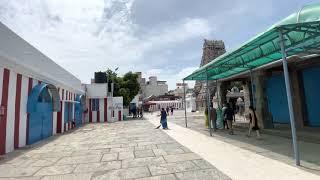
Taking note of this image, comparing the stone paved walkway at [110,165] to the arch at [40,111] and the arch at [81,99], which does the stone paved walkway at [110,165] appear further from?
the arch at [81,99]

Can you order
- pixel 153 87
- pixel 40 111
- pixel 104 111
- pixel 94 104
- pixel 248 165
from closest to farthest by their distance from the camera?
pixel 248 165 < pixel 40 111 < pixel 94 104 < pixel 104 111 < pixel 153 87

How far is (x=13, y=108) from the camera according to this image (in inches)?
382

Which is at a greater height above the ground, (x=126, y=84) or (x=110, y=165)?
(x=126, y=84)

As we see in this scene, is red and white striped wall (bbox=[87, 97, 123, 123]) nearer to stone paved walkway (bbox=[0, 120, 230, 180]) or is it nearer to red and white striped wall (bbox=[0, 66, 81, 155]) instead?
red and white striped wall (bbox=[0, 66, 81, 155])

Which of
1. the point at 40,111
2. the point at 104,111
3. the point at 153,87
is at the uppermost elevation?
the point at 153,87

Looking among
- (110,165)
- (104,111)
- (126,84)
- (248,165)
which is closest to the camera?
(248,165)

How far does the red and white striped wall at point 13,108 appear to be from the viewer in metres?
8.83

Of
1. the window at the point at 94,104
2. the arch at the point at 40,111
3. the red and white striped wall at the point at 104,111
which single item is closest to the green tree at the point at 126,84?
the red and white striped wall at the point at 104,111

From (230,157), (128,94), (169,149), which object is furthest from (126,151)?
(128,94)

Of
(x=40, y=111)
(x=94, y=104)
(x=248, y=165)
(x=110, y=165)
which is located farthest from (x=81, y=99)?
(x=248, y=165)

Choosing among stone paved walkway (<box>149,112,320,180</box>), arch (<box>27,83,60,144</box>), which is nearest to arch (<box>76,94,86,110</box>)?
arch (<box>27,83,60,144</box>)

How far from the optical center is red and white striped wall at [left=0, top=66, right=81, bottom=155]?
8828mm

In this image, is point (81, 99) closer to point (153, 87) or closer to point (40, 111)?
point (40, 111)

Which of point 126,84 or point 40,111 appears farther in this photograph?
point 126,84
